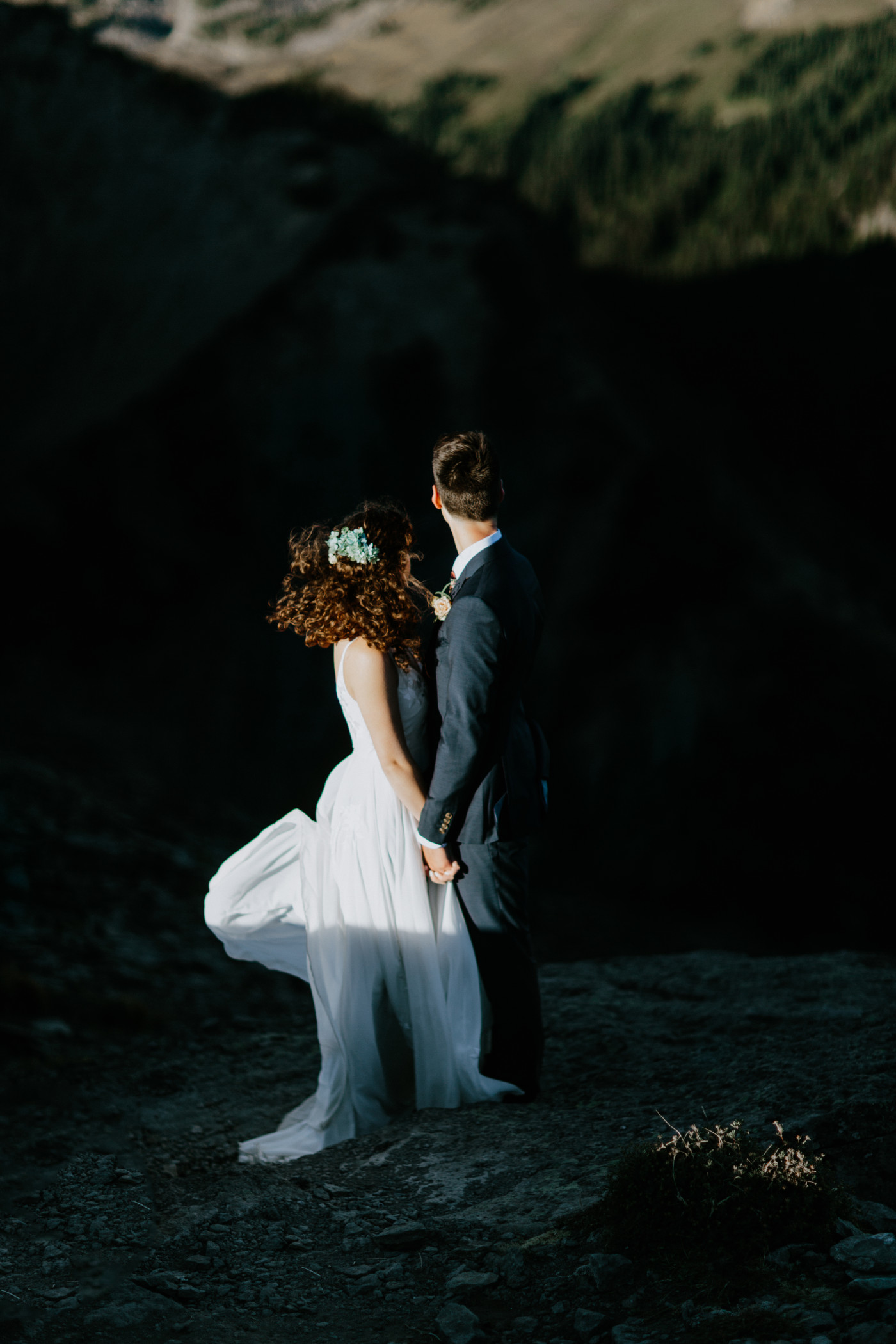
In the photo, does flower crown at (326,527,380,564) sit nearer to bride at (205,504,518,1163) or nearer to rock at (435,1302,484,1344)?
bride at (205,504,518,1163)

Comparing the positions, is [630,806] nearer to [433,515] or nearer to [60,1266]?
[433,515]

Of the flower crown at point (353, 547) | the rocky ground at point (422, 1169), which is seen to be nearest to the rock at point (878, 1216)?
the rocky ground at point (422, 1169)

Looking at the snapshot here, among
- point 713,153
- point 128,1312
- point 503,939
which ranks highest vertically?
point 713,153

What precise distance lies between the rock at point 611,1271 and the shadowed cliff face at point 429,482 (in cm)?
935

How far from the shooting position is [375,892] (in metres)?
3.83

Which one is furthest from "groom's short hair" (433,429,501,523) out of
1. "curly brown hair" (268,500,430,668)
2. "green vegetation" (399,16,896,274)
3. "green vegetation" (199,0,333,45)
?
"green vegetation" (199,0,333,45)

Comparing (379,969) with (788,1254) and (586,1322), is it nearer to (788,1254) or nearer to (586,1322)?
(586,1322)

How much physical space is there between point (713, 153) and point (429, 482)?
1831 centimetres

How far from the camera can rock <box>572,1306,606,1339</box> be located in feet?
7.92

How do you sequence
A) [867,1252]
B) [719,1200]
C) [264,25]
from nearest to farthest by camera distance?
[867,1252] < [719,1200] < [264,25]

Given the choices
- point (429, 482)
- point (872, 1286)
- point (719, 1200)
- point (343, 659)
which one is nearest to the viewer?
point (872, 1286)

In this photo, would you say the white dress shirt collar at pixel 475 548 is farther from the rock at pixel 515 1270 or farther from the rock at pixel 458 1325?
the rock at pixel 458 1325

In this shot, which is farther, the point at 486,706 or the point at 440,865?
the point at 440,865

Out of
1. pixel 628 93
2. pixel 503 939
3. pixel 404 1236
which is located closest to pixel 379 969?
pixel 503 939
